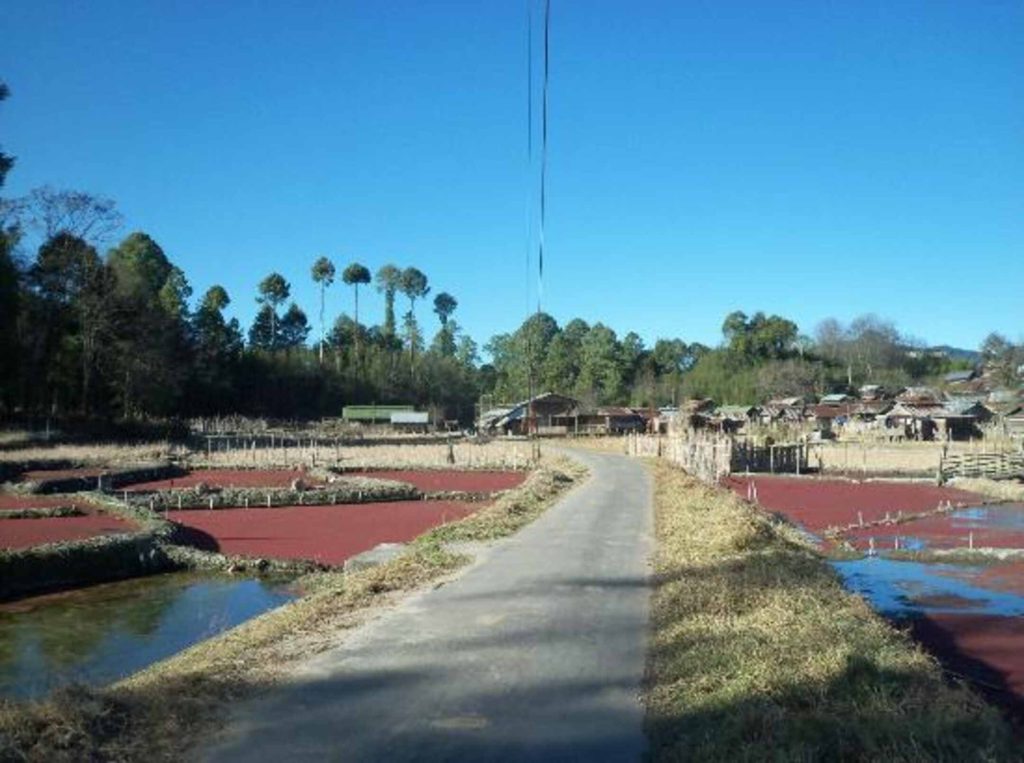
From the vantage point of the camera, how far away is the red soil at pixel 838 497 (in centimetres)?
3245

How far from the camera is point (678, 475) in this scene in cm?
3594

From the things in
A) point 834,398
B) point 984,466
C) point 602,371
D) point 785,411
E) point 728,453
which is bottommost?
point 984,466

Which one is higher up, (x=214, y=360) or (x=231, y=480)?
(x=214, y=360)

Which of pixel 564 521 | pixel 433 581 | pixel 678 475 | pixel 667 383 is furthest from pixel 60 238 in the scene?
pixel 667 383

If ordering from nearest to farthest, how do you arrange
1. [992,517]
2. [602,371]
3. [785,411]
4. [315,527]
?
[315,527]
[992,517]
[785,411]
[602,371]

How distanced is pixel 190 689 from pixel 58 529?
21968mm

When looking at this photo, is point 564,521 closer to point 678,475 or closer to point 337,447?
point 678,475

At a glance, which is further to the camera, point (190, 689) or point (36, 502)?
point (36, 502)

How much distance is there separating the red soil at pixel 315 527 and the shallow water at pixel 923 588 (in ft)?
36.9

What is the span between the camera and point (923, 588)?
59.8ft

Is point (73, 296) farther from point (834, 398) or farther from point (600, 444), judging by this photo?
point (834, 398)

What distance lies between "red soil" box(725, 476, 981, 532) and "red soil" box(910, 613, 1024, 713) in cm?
1361

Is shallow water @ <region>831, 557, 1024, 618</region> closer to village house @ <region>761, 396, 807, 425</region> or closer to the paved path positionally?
the paved path

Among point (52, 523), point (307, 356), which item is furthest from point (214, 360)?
point (52, 523)
